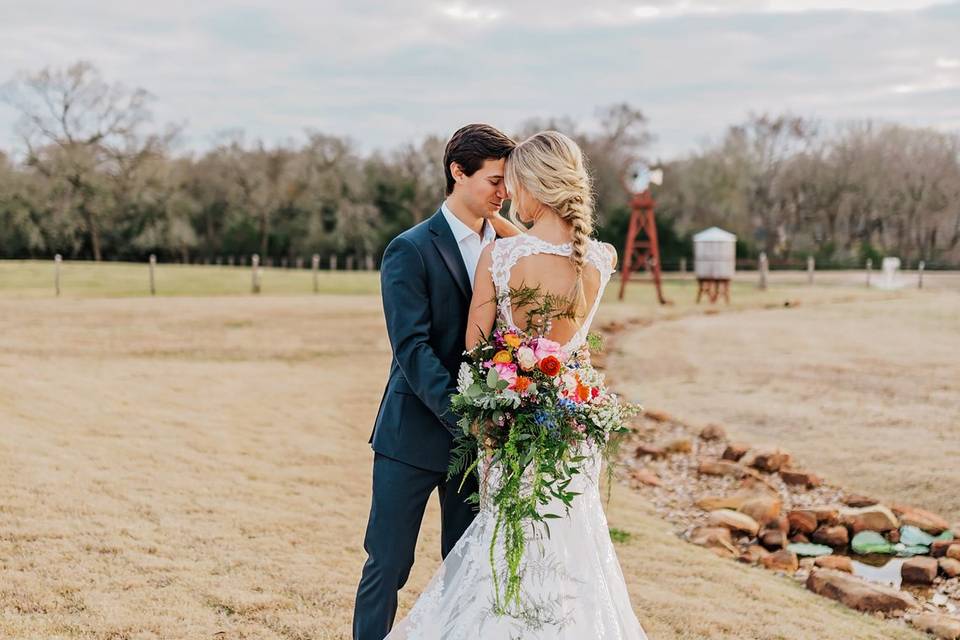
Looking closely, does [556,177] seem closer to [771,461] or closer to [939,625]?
[939,625]

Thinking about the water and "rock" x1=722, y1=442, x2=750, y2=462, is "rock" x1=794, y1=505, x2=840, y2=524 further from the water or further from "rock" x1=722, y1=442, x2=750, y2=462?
"rock" x1=722, y1=442, x2=750, y2=462

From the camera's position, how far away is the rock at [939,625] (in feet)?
15.7

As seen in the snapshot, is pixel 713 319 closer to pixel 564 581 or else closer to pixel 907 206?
pixel 564 581

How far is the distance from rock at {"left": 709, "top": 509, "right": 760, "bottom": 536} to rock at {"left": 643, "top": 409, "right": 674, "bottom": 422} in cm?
428

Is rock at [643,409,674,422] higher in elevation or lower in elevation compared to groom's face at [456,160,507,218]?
lower

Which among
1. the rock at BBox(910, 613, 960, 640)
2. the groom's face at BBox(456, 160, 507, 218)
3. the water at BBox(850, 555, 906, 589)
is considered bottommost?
the water at BBox(850, 555, 906, 589)

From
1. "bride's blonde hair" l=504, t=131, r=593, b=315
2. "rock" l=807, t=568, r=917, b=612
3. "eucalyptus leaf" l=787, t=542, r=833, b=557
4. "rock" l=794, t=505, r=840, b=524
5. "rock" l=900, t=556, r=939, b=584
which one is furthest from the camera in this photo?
"rock" l=794, t=505, r=840, b=524

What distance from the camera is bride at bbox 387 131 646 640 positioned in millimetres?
2928

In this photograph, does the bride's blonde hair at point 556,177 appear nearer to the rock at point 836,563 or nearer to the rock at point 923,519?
the rock at point 836,563

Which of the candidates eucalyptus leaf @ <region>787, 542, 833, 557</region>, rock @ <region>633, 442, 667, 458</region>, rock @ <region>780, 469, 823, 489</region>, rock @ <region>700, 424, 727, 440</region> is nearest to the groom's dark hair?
eucalyptus leaf @ <region>787, 542, 833, 557</region>

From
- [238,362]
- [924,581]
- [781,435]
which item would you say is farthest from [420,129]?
[924,581]

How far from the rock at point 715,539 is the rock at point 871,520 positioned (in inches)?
41.6

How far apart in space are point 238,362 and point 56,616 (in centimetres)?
1050

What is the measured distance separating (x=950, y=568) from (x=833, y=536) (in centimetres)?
92
